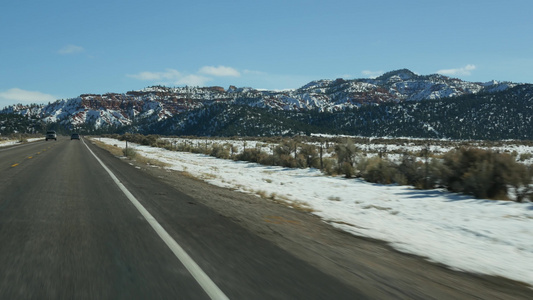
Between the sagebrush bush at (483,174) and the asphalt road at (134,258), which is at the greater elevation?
the sagebrush bush at (483,174)

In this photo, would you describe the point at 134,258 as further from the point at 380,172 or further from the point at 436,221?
the point at 380,172

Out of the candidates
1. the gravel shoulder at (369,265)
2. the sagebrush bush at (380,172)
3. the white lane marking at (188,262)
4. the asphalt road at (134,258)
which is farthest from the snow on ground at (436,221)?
the white lane marking at (188,262)

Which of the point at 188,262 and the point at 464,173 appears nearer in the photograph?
the point at 188,262

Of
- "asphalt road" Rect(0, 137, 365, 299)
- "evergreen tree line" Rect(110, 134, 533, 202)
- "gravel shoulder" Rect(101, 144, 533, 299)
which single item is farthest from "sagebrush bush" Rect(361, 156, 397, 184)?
"asphalt road" Rect(0, 137, 365, 299)

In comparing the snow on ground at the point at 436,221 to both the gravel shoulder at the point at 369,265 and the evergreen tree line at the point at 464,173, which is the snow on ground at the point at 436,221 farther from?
the evergreen tree line at the point at 464,173

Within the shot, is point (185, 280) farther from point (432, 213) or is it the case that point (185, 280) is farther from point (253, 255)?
point (432, 213)

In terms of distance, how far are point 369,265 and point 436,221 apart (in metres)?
4.08

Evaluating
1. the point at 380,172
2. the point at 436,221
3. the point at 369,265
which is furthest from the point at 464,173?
the point at 369,265

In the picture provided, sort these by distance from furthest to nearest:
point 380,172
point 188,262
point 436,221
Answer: point 380,172, point 436,221, point 188,262

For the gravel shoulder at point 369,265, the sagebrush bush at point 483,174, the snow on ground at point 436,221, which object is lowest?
the snow on ground at point 436,221

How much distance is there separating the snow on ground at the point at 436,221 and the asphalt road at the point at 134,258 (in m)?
2.40

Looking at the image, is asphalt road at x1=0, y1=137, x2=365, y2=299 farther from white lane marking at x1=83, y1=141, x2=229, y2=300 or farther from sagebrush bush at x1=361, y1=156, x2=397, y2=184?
sagebrush bush at x1=361, y1=156, x2=397, y2=184

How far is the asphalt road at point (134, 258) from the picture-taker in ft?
12.0

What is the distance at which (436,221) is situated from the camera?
8.22 meters
